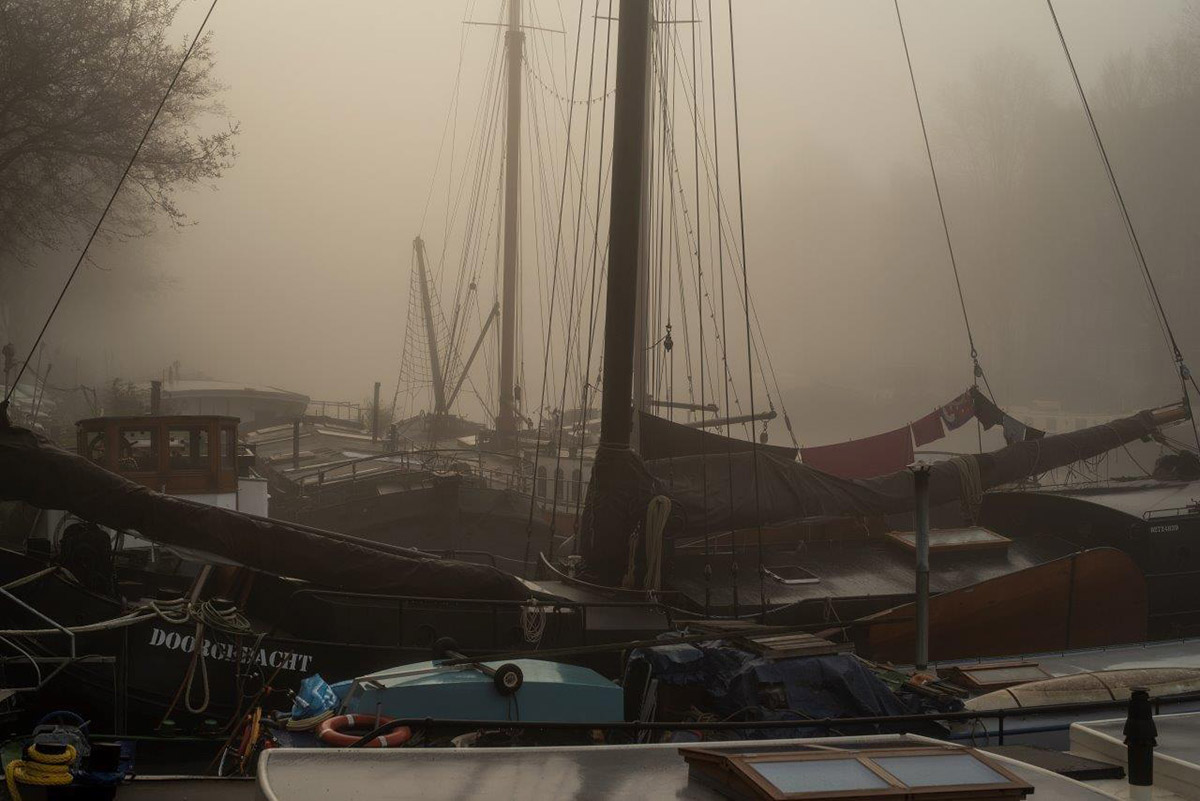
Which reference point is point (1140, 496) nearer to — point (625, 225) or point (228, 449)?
point (625, 225)

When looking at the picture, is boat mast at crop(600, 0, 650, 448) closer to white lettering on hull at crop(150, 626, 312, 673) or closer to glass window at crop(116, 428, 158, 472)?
white lettering on hull at crop(150, 626, 312, 673)

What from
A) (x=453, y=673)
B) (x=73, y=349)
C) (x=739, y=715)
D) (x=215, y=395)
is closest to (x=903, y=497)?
(x=739, y=715)

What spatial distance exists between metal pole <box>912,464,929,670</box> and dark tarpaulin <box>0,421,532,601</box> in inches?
180

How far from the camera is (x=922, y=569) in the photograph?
30.5ft

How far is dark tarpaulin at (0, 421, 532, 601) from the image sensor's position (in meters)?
9.95

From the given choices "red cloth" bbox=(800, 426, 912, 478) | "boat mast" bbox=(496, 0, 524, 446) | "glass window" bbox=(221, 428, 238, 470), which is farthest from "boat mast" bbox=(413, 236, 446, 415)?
"glass window" bbox=(221, 428, 238, 470)

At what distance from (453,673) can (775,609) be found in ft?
17.5

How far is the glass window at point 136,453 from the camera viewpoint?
14.3 meters

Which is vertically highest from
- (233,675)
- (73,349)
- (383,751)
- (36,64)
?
(36,64)

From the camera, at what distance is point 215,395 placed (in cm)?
4447

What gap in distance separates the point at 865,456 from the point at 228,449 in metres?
14.1

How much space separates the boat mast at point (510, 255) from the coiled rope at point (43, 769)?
25070mm

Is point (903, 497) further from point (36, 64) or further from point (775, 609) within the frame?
point (36, 64)

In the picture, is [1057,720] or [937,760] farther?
[1057,720]
